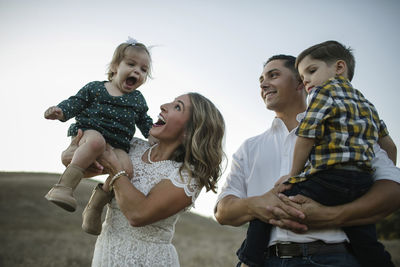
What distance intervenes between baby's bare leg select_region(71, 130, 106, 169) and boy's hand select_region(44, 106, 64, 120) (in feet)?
1.21

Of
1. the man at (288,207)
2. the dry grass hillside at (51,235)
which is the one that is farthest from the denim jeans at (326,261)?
the dry grass hillside at (51,235)

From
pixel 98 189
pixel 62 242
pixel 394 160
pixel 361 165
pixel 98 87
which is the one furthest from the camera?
pixel 62 242

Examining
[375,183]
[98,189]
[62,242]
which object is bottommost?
[62,242]

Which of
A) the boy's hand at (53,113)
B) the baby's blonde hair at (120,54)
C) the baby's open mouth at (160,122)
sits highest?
the baby's blonde hair at (120,54)

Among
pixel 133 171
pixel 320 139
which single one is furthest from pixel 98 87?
pixel 320 139

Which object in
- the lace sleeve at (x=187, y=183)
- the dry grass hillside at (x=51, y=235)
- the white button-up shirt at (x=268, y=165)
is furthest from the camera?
the dry grass hillside at (x=51, y=235)

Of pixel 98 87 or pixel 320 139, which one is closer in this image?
pixel 320 139

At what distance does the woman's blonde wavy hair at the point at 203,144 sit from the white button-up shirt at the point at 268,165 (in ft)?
0.73

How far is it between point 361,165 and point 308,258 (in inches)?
31.8

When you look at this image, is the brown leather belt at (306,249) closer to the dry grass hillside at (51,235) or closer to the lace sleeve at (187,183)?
the lace sleeve at (187,183)

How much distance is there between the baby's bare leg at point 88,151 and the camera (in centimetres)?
315

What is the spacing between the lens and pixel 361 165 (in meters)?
2.51

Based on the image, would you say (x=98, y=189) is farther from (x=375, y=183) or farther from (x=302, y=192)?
(x=375, y=183)

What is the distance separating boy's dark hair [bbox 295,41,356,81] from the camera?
285 centimetres
